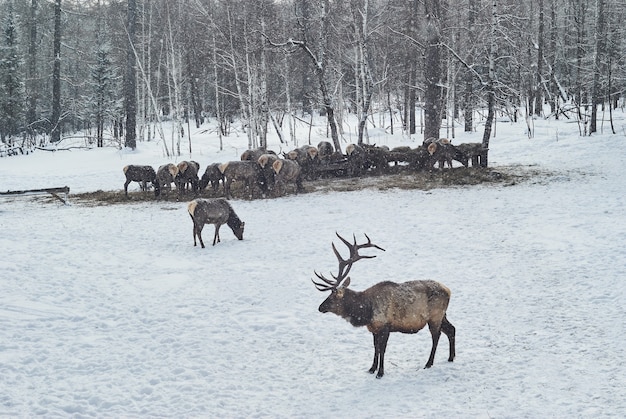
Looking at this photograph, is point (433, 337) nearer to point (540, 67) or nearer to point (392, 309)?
point (392, 309)

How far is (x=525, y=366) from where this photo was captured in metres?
6.43

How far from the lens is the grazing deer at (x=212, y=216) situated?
1252cm

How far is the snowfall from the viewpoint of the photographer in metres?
5.93

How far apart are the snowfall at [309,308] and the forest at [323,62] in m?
7.44

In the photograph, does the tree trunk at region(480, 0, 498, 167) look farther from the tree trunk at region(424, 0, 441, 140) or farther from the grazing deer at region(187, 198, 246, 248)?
the grazing deer at region(187, 198, 246, 248)

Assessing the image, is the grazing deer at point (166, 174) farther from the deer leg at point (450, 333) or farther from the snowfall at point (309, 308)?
the deer leg at point (450, 333)

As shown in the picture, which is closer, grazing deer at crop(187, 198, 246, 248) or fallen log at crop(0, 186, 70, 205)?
grazing deer at crop(187, 198, 246, 248)

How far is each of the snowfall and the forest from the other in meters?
7.44

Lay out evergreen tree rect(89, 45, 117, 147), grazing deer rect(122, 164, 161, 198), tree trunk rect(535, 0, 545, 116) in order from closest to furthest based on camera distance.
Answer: grazing deer rect(122, 164, 161, 198), tree trunk rect(535, 0, 545, 116), evergreen tree rect(89, 45, 117, 147)

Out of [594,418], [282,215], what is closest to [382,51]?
[282,215]

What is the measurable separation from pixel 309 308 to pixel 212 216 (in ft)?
16.1

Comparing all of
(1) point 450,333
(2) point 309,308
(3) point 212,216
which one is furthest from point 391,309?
(3) point 212,216

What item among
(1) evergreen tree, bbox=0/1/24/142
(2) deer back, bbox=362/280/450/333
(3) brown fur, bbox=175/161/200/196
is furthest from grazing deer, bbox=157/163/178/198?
(1) evergreen tree, bbox=0/1/24/142

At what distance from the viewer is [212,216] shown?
1273 centimetres
